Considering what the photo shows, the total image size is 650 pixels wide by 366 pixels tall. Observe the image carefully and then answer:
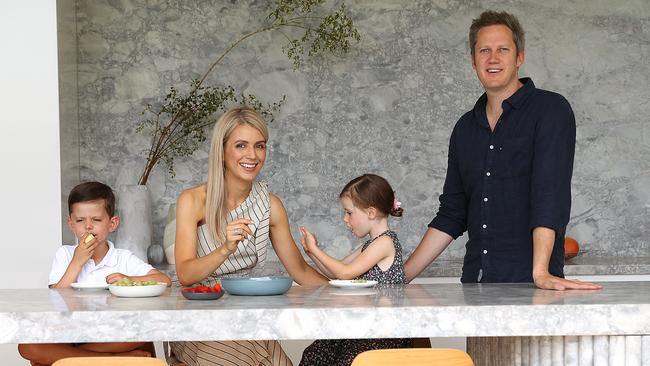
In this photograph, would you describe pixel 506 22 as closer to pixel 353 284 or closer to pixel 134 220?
pixel 353 284

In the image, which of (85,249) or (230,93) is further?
(230,93)

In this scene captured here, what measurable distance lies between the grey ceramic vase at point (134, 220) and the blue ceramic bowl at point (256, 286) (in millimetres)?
1864

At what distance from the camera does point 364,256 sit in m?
3.15

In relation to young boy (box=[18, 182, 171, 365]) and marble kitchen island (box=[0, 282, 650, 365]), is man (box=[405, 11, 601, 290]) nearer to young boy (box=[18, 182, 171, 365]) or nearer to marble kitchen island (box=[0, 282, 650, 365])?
marble kitchen island (box=[0, 282, 650, 365])

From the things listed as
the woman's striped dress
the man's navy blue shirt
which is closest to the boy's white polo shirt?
the woman's striped dress

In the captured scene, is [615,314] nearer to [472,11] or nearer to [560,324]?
[560,324]

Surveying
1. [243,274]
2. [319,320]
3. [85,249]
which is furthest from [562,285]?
[85,249]

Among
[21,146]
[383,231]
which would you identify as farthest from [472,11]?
[21,146]

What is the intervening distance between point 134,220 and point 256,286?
1974mm

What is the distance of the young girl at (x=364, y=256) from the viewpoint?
293 cm

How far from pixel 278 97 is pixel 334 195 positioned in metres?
0.56

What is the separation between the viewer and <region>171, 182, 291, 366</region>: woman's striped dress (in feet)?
9.14

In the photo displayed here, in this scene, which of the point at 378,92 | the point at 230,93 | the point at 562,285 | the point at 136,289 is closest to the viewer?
the point at 136,289

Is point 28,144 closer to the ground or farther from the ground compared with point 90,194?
farther from the ground
